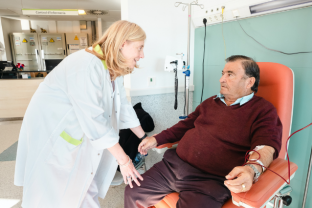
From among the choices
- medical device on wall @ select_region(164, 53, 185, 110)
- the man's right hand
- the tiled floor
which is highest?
medical device on wall @ select_region(164, 53, 185, 110)

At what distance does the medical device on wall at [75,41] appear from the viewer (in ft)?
25.1

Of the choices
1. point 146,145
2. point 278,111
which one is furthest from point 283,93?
point 146,145

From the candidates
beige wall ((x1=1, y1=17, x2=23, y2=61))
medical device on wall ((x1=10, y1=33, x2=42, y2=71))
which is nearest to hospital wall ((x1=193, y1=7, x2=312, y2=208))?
medical device on wall ((x1=10, y1=33, x2=42, y2=71))

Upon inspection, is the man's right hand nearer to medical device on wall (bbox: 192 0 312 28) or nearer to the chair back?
the chair back

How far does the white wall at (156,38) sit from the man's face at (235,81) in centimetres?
88

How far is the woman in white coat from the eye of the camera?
3.11 feet

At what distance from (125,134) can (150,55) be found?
0.82m

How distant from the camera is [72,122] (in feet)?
3.46

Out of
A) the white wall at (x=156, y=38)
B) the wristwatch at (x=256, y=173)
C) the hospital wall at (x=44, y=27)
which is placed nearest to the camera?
the wristwatch at (x=256, y=173)

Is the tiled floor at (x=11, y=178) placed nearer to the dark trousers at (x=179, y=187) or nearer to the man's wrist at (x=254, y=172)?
the dark trousers at (x=179, y=187)

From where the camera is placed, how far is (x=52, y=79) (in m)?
1.03

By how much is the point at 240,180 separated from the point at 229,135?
1.32 feet

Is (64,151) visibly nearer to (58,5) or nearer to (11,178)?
(11,178)

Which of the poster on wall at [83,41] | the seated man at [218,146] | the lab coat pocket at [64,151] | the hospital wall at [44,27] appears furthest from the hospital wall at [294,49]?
the poster on wall at [83,41]
